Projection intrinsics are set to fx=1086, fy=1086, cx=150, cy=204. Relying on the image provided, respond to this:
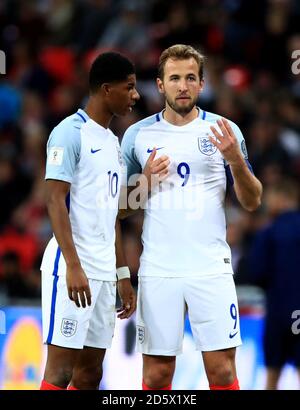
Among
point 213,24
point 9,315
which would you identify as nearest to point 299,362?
point 9,315

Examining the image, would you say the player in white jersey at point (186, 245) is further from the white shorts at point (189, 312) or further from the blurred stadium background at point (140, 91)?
the blurred stadium background at point (140, 91)

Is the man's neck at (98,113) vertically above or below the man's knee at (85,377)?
above

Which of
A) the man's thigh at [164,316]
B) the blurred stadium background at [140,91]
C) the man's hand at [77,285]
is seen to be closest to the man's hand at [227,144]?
the man's thigh at [164,316]

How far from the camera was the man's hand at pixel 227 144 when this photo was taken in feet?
18.3

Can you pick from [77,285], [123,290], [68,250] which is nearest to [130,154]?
[123,290]

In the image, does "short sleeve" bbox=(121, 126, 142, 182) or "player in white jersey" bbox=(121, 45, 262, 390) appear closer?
"player in white jersey" bbox=(121, 45, 262, 390)

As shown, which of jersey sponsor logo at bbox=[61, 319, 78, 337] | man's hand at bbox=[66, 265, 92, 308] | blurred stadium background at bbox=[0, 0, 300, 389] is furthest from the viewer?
blurred stadium background at bbox=[0, 0, 300, 389]

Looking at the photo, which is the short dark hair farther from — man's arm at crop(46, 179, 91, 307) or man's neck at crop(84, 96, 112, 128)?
man's arm at crop(46, 179, 91, 307)

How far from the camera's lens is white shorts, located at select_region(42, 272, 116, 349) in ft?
17.9

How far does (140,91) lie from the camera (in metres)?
11.0

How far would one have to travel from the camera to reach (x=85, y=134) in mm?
5598

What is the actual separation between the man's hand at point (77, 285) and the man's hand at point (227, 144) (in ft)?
3.14

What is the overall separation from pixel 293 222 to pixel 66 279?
3.17 metres

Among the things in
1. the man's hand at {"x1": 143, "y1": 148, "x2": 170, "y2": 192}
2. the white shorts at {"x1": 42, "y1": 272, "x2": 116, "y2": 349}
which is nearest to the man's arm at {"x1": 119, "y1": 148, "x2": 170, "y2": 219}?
the man's hand at {"x1": 143, "y1": 148, "x2": 170, "y2": 192}
